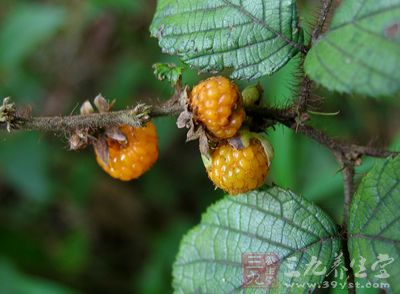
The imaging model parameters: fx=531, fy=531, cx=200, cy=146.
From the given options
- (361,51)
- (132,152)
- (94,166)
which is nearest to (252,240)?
(132,152)

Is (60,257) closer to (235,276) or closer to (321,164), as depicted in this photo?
(321,164)

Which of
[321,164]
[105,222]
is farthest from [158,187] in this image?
[321,164]

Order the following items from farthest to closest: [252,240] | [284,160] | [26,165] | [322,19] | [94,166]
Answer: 1. [94,166]
2. [26,165]
3. [284,160]
4. [252,240]
5. [322,19]

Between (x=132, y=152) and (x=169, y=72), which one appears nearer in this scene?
(x=169, y=72)

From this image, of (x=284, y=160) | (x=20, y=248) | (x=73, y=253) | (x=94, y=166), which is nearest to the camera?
(x=284, y=160)

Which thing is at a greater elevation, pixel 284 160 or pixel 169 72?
pixel 284 160

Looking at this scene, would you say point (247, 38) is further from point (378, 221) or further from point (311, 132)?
point (378, 221)

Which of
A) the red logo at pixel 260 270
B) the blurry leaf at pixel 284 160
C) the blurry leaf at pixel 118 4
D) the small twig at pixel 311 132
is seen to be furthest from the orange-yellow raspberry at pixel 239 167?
the blurry leaf at pixel 118 4

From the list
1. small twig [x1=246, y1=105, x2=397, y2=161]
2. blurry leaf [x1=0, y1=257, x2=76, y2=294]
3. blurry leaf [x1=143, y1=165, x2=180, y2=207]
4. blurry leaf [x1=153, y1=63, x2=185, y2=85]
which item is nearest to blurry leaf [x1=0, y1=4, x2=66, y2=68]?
blurry leaf [x1=143, y1=165, x2=180, y2=207]

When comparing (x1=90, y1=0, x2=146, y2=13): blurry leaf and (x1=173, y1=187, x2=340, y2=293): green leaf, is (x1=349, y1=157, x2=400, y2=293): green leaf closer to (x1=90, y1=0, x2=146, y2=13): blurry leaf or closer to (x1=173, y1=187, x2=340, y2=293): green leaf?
(x1=173, y1=187, x2=340, y2=293): green leaf

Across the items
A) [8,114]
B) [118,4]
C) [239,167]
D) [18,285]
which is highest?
[118,4]
